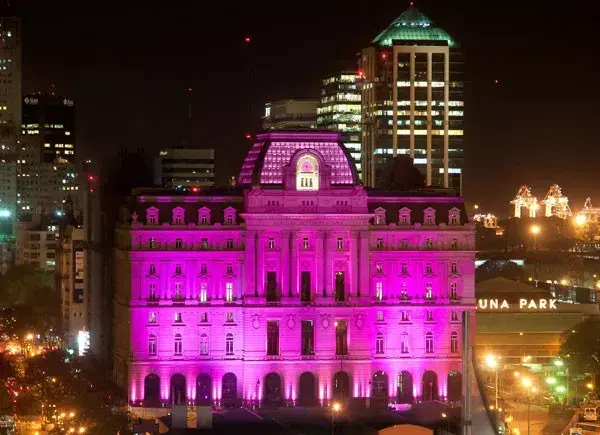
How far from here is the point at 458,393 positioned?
17000 centimetres

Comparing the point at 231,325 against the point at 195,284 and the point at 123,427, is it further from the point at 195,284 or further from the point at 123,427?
the point at 123,427

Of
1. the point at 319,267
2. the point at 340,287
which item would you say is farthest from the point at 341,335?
the point at 319,267

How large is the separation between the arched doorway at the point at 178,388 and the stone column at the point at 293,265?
10.1 meters

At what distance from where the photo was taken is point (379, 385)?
169875 mm

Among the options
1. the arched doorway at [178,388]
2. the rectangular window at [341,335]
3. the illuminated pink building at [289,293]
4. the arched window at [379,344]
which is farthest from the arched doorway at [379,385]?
the arched doorway at [178,388]

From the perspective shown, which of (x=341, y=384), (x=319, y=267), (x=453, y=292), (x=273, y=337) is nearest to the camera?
(x=341, y=384)

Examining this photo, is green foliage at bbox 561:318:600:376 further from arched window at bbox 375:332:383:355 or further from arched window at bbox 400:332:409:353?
arched window at bbox 375:332:383:355

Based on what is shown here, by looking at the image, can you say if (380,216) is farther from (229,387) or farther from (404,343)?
(229,387)

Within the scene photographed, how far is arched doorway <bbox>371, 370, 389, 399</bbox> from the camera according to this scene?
169375 mm

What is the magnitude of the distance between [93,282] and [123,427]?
2273 inches

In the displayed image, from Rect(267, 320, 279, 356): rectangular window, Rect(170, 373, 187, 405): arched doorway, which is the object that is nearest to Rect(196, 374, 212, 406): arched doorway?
Rect(170, 373, 187, 405): arched doorway

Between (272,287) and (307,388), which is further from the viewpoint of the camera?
(272,287)

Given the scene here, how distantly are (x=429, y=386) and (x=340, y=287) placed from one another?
9.78 m

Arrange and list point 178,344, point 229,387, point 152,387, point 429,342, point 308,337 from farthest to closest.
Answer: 1. point 429,342
2. point 308,337
3. point 229,387
4. point 178,344
5. point 152,387
